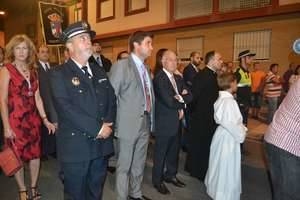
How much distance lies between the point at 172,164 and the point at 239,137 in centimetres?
114

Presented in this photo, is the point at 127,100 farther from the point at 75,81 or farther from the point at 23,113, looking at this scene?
the point at 23,113

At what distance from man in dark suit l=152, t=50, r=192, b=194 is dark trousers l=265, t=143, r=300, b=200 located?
5.02 feet

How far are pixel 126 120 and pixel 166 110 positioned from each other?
0.70 meters

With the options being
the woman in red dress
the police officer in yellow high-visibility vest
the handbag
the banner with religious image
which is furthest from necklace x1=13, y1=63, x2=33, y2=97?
the banner with religious image

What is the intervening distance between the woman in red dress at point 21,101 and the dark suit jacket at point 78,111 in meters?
0.93

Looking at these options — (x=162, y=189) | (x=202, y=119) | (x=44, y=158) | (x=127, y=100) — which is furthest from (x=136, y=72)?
(x=44, y=158)

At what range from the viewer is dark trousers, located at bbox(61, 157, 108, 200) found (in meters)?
2.59

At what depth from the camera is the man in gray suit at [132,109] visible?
3.28 meters

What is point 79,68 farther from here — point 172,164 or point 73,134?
point 172,164

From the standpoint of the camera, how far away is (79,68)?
8.38 ft

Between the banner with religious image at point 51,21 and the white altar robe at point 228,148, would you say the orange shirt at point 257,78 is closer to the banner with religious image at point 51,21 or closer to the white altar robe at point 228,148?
the banner with religious image at point 51,21

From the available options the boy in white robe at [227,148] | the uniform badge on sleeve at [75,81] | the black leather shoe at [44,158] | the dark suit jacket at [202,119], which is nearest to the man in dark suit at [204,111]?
the dark suit jacket at [202,119]

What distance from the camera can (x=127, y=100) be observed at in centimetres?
329

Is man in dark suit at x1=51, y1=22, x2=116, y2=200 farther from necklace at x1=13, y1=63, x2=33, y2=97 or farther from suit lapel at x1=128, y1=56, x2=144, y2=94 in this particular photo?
necklace at x1=13, y1=63, x2=33, y2=97
